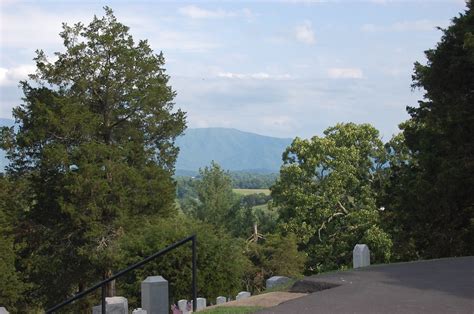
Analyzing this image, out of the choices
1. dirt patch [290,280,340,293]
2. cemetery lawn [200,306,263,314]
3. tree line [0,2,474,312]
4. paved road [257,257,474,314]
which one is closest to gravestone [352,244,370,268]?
paved road [257,257,474,314]

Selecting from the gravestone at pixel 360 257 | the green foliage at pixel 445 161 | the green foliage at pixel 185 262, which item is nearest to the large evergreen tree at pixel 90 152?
the green foliage at pixel 185 262

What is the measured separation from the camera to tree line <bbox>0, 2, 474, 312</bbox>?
926 inches

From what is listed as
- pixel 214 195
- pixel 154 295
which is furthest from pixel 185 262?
pixel 214 195

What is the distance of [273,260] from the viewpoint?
146 ft

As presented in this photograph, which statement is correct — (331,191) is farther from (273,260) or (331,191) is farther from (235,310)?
(235,310)

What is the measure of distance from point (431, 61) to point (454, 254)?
21.2 feet

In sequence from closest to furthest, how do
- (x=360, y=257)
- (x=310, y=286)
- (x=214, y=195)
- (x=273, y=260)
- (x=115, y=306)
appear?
(x=115, y=306)
(x=310, y=286)
(x=360, y=257)
(x=273, y=260)
(x=214, y=195)

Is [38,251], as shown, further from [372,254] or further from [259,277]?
[372,254]

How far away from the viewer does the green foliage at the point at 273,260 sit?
42.7 meters

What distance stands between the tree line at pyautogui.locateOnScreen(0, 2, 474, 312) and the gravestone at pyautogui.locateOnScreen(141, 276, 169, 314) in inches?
528

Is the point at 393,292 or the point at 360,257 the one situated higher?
the point at 360,257

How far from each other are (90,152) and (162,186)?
4.46 meters

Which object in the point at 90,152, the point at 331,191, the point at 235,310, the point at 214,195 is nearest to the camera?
the point at 235,310

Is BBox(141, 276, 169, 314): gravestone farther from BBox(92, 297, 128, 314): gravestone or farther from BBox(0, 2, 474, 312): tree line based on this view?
BBox(0, 2, 474, 312): tree line
